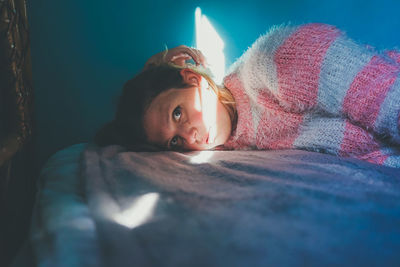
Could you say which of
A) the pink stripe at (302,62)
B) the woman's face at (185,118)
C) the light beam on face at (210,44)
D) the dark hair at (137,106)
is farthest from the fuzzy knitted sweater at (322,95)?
the light beam on face at (210,44)

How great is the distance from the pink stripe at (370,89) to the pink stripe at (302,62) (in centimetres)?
10

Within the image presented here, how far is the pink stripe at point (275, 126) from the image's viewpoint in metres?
0.94

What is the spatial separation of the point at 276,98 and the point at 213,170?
0.38 meters

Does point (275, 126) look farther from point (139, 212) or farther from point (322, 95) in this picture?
point (139, 212)

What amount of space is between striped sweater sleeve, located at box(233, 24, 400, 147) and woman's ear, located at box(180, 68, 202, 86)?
0.18 meters

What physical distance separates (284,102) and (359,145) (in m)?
0.24

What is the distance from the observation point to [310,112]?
2.97 feet

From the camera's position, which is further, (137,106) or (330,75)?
(137,106)

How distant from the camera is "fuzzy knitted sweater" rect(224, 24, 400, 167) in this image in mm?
743

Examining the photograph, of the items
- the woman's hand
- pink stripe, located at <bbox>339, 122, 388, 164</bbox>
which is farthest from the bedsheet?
the woman's hand

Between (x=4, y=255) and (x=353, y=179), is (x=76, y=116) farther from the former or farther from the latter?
(x=353, y=179)

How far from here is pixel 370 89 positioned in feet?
2.42

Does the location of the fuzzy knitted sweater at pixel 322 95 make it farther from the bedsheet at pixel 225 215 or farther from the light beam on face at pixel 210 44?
the light beam on face at pixel 210 44

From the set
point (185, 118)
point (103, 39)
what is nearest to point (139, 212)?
point (185, 118)
